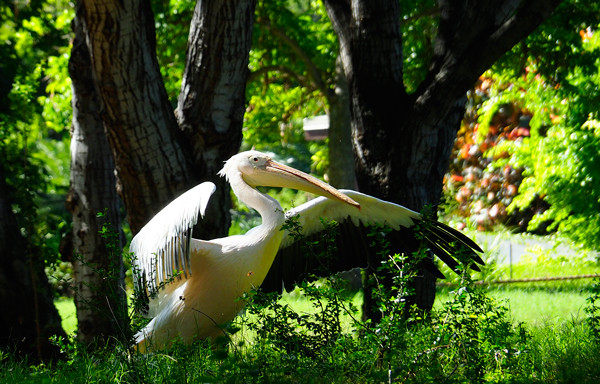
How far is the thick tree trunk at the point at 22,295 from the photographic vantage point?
7.39 meters

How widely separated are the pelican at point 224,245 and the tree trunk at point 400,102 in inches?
16.6

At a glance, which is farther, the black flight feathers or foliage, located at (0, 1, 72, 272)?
foliage, located at (0, 1, 72, 272)

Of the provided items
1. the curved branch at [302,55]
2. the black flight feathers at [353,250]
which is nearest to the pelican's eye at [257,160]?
the black flight feathers at [353,250]

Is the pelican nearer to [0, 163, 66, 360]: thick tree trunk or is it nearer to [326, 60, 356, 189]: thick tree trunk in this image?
[0, 163, 66, 360]: thick tree trunk

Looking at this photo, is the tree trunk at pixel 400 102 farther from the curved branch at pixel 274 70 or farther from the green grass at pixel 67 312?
the green grass at pixel 67 312

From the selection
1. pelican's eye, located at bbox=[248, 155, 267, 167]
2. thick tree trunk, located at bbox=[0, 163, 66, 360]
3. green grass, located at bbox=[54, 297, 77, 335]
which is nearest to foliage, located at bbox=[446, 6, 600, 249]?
pelican's eye, located at bbox=[248, 155, 267, 167]

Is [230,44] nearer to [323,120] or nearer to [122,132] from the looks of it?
[122,132]

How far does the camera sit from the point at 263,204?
211 inches

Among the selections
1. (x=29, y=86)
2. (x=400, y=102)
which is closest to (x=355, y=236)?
(x=400, y=102)

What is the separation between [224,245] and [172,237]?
2.61 feet

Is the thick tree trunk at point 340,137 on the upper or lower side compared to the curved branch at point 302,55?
lower

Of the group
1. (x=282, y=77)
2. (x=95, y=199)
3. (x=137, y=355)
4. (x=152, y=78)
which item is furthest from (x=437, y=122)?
(x=282, y=77)

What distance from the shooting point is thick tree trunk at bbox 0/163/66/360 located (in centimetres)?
739

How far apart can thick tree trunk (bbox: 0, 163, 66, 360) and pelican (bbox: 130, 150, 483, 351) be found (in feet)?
7.89
